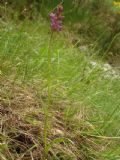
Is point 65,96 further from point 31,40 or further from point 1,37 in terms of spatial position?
point 31,40

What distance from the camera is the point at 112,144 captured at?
2.52 meters

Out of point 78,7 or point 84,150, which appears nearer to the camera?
point 84,150

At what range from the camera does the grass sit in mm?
2238

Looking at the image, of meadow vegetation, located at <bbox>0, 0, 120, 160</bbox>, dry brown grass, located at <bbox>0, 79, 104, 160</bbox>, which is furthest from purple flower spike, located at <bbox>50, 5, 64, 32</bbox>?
dry brown grass, located at <bbox>0, 79, 104, 160</bbox>

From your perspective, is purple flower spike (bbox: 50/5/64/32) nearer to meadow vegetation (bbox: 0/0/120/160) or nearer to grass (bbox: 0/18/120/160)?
meadow vegetation (bbox: 0/0/120/160)

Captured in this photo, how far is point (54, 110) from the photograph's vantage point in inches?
101

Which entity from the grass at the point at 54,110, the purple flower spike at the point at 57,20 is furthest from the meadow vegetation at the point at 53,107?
the purple flower spike at the point at 57,20

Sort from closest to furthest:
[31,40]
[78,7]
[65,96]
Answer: [65,96] < [31,40] < [78,7]

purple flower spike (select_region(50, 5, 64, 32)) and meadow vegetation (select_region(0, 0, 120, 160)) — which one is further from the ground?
purple flower spike (select_region(50, 5, 64, 32))

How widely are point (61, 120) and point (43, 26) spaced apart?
9.26ft

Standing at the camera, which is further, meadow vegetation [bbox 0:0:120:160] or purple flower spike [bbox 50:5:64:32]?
meadow vegetation [bbox 0:0:120:160]

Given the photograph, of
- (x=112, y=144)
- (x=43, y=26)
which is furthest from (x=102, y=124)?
(x=43, y=26)

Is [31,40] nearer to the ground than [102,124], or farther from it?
farther from it

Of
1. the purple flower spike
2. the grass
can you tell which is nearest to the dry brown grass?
the grass
